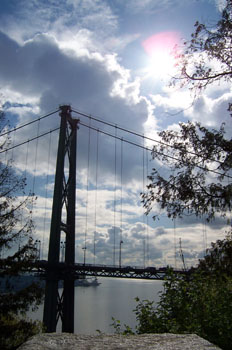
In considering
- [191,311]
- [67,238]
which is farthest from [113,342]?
[67,238]

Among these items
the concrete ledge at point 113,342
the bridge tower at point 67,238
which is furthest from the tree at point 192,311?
the bridge tower at point 67,238

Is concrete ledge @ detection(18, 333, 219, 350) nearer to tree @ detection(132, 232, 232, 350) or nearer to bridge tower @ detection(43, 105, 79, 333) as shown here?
tree @ detection(132, 232, 232, 350)

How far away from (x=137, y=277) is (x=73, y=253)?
12370 millimetres

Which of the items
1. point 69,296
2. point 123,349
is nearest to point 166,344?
point 123,349

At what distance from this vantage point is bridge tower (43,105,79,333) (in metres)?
28.5

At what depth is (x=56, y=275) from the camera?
29.9 meters

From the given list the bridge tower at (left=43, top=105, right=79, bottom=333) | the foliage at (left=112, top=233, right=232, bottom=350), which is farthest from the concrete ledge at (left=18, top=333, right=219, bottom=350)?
the bridge tower at (left=43, top=105, right=79, bottom=333)

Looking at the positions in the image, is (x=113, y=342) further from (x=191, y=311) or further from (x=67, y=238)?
(x=67, y=238)

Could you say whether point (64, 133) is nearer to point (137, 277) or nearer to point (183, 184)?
point (137, 277)

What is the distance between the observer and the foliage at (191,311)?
5.83 metres

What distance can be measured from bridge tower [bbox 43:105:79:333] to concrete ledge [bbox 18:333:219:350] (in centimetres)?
2493

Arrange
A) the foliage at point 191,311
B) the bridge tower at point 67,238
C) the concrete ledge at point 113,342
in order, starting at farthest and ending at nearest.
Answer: the bridge tower at point 67,238 < the foliage at point 191,311 < the concrete ledge at point 113,342

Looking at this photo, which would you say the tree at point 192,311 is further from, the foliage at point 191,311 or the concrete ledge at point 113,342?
the concrete ledge at point 113,342

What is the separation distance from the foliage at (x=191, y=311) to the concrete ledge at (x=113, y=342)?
2549 mm
